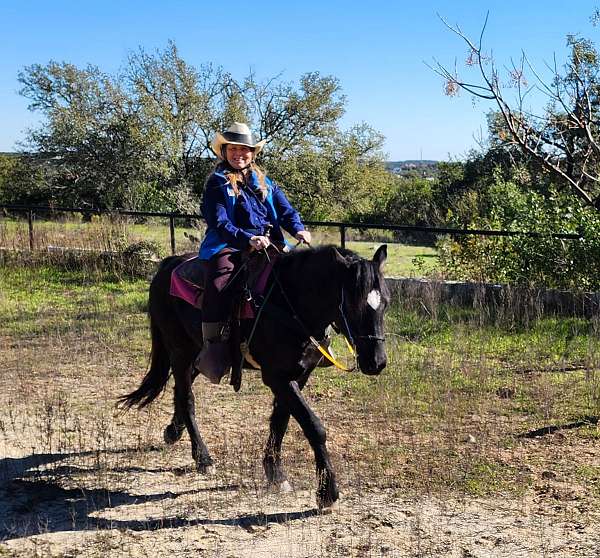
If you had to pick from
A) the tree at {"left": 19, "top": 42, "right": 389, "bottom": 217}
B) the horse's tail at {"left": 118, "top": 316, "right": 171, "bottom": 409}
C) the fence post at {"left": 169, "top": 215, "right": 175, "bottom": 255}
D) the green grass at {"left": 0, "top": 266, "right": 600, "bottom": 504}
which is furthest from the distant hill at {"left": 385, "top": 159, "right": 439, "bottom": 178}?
the horse's tail at {"left": 118, "top": 316, "right": 171, "bottom": 409}

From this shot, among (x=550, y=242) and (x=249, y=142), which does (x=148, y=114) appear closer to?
(x=550, y=242)

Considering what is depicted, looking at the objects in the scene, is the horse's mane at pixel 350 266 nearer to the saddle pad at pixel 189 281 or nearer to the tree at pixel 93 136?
the saddle pad at pixel 189 281

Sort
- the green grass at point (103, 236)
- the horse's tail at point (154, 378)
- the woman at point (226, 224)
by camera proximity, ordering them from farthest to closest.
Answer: the green grass at point (103, 236)
the horse's tail at point (154, 378)
the woman at point (226, 224)

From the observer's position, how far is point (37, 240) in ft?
47.5

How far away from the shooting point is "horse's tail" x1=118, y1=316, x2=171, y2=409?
5773 millimetres

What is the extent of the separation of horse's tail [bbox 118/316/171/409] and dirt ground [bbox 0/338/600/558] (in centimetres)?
28

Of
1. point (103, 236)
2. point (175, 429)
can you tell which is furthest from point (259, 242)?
point (103, 236)

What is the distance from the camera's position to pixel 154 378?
5.82 metres

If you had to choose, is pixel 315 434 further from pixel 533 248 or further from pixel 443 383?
pixel 533 248

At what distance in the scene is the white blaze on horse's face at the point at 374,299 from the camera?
3.98 m

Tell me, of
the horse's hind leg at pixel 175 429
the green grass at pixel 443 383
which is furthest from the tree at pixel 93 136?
the horse's hind leg at pixel 175 429

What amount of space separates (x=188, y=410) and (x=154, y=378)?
1.83ft

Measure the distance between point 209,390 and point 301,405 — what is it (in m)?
2.80

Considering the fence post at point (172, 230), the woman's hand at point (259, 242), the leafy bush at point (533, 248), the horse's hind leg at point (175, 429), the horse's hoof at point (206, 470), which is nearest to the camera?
the woman's hand at point (259, 242)
